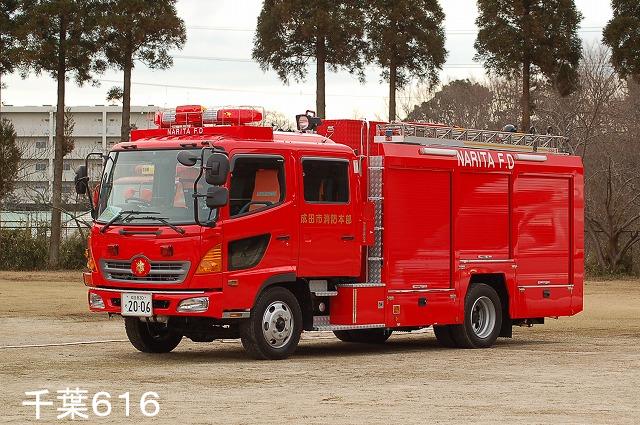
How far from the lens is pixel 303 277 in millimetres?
18000

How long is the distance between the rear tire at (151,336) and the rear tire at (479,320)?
420 cm

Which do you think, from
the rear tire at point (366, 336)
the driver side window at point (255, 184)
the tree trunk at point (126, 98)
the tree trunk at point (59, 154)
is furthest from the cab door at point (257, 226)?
the tree trunk at point (59, 154)

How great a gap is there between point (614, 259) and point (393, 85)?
10.3m

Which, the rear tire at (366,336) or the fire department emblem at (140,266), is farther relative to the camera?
the rear tire at (366,336)

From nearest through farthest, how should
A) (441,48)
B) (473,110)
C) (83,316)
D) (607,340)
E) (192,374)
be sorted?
(192,374), (607,340), (83,316), (441,48), (473,110)

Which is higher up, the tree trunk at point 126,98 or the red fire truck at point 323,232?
the tree trunk at point 126,98

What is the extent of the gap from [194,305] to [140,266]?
89cm

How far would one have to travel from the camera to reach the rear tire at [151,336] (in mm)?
18688

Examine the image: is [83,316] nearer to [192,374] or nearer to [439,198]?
[439,198]

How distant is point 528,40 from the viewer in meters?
49.6

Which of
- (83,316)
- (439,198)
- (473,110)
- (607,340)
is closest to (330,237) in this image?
(439,198)

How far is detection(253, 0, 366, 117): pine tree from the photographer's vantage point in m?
48.7

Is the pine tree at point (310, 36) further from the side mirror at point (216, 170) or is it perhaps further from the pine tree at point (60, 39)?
the side mirror at point (216, 170)

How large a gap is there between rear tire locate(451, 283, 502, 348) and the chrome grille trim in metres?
5.06
